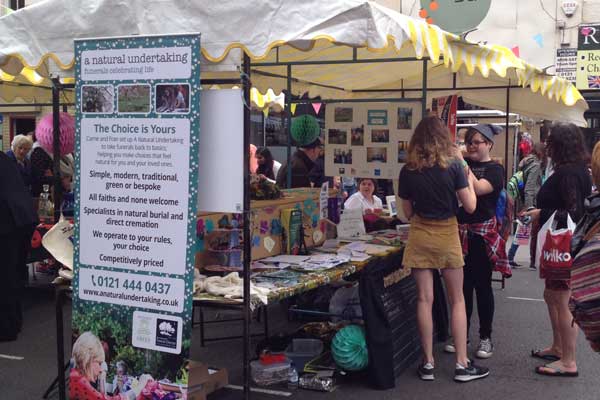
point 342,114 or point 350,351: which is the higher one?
point 342,114

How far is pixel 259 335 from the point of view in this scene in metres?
6.17

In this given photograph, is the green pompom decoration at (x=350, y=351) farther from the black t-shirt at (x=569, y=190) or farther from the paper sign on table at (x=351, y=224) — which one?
the black t-shirt at (x=569, y=190)

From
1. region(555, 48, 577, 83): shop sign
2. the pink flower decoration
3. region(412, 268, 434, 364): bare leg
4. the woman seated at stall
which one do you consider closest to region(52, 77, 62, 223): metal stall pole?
the pink flower decoration

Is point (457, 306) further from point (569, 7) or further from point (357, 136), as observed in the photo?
point (569, 7)

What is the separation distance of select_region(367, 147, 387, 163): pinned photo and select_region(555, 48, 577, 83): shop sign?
9.61 metres

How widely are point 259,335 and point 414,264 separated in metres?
2.02

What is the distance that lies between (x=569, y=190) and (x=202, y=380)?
9.13ft

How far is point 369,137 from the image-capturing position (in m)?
6.50

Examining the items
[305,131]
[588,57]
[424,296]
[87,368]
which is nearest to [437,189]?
[424,296]

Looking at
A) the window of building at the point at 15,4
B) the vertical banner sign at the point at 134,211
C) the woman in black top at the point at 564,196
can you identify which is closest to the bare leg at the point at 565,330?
the woman in black top at the point at 564,196

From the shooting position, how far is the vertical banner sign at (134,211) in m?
3.40

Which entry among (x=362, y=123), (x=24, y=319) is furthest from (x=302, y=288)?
(x=24, y=319)

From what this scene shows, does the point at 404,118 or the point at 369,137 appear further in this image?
the point at 369,137

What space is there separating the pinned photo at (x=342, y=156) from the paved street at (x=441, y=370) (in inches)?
66.4
